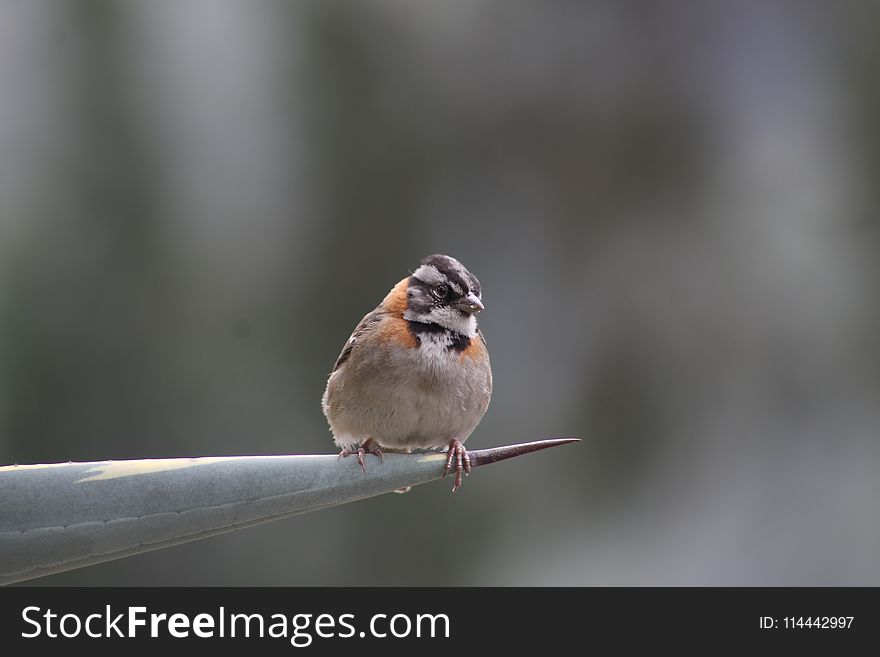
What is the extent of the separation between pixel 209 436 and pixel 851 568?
4253 mm

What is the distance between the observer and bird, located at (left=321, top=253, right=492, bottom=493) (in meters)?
3.27

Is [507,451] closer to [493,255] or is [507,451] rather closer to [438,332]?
[438,332]

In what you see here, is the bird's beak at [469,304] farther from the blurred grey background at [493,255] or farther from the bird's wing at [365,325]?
the blurred grey background at [493,255]

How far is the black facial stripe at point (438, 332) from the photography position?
3375 mm

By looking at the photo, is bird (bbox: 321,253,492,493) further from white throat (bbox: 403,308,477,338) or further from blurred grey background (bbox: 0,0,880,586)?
blurred grey background (bbox: 0,0,880,586)

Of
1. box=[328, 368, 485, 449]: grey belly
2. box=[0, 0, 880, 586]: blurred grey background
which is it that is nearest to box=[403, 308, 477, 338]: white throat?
box=[328, 368, 485, 449]: grey belly

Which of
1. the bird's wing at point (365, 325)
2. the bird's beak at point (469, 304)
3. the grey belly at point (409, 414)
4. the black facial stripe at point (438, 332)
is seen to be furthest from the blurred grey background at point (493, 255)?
the bird's beak at point (469, 304)

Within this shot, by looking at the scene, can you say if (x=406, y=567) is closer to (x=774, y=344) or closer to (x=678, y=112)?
(x=774, y=344)

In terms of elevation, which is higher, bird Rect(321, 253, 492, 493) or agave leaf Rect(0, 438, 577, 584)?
A: bird Rect(321, 253, 492, 493)

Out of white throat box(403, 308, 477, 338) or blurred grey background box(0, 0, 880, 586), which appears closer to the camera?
white throat box(403, 308, 477, 338)

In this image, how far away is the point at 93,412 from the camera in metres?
6.32

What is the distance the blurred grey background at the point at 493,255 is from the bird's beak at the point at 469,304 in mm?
3403

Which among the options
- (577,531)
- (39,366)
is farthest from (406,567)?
(39,366)

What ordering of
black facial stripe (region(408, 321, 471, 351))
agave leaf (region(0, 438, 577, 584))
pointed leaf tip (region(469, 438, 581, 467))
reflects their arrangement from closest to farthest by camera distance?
pointed leaf tip (region(469, 438, 581, 467)) → agave leaf (region(0, 438, 577, 584)) → black facial stripe (region(408, 321, 471, 351))
